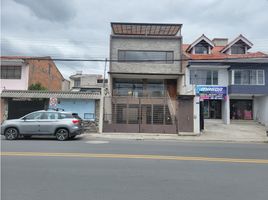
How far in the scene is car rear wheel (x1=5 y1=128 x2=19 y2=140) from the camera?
1571 cm

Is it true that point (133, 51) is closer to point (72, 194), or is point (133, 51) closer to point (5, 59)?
point (5, 59)

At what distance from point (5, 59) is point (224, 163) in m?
25.7

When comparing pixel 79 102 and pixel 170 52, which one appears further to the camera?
pixel 170 52

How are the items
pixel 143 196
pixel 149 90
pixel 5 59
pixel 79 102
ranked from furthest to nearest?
pixel 149 90, pixel 5 59, pixel 79 102, pixel 143 196

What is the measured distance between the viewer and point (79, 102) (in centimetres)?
2144

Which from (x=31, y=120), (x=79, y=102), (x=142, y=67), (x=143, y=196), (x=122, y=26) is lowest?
(x=143, y=196)

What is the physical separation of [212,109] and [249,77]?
5201 millimetres

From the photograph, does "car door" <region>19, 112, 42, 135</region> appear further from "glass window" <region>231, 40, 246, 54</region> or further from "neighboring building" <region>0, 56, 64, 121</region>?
"glass window" <region>231, 40, 246, 54</region>

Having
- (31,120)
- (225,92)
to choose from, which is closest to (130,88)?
(225,92)

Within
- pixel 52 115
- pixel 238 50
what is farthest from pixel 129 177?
pixel 238 50

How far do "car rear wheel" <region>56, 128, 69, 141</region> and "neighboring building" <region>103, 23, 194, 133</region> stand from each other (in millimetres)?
5761

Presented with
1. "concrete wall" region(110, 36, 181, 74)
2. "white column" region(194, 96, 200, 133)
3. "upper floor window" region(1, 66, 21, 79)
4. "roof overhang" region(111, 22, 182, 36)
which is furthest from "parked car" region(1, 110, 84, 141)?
"roof overhang" region(111, 22, 182, 36)

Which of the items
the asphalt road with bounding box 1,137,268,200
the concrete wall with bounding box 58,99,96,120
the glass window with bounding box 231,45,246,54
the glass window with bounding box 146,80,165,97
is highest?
the glass window with bounding box 231,45,246,54

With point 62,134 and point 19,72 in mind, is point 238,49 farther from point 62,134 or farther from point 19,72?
point 19,72
